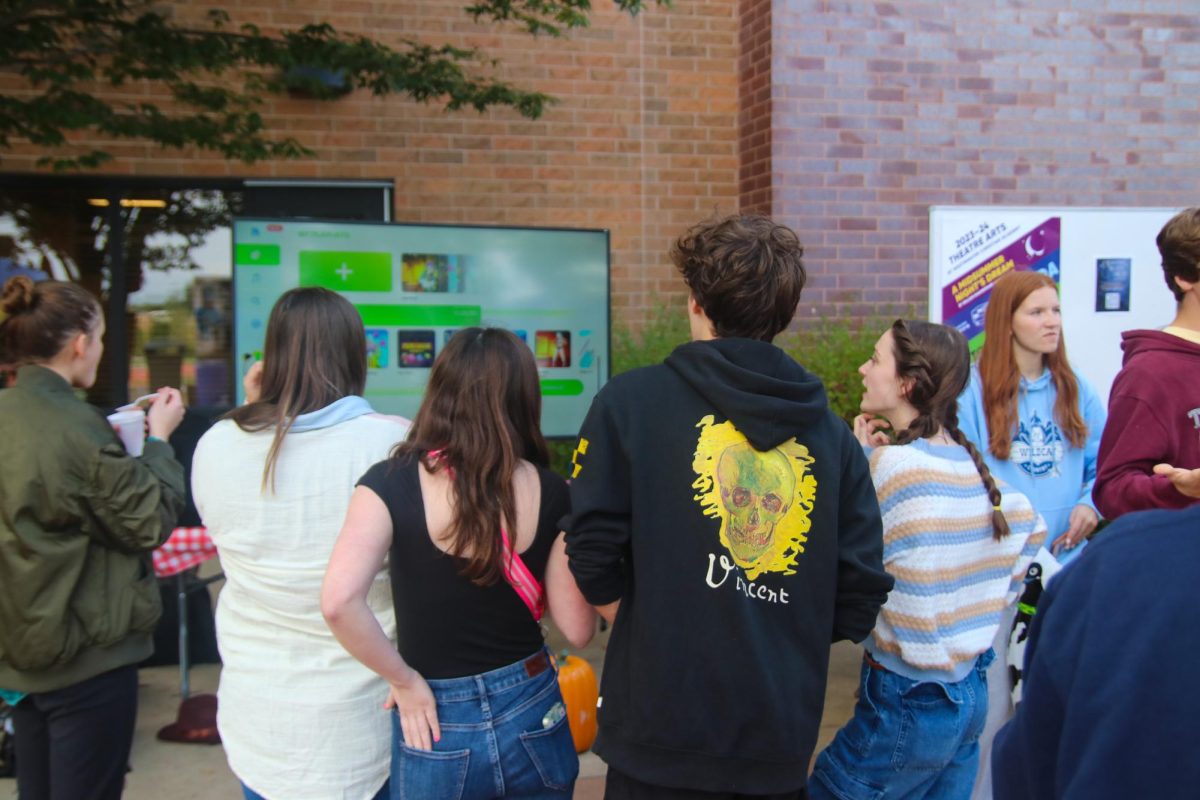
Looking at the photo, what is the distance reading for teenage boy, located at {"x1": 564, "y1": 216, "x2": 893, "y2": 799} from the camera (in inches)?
81.4

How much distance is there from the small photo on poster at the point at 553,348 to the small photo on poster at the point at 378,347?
0.85 metres

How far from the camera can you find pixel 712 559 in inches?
82.2

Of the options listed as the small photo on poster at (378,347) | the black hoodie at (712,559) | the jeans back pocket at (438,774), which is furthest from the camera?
the small photo on poster at (378,347)

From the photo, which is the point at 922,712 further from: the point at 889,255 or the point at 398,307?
the point at 889,255

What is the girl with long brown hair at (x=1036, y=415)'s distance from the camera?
3.56 meters

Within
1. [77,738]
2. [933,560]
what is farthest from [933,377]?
[77,738]

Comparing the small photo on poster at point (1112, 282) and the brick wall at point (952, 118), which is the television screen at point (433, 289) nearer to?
the brick wall at point (952, 118)

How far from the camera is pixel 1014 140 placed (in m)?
7.04

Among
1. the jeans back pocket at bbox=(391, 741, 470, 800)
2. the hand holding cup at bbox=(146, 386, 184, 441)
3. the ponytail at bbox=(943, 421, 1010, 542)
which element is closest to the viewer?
the jeans back pocket at bbox=(391, 741, 470, 800)

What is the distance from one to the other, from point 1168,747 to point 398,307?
4791 mm

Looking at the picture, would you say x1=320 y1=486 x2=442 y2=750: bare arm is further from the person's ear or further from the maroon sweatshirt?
the maroon sweatshirt

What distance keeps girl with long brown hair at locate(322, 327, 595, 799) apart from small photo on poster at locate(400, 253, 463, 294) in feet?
10.3

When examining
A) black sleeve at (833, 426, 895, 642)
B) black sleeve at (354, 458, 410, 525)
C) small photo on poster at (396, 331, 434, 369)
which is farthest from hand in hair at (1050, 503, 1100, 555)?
small photo on poster at (396, 331, 434, 369)

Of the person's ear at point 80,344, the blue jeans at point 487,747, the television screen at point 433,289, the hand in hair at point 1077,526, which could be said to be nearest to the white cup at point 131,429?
the person's ear at point 80,344
